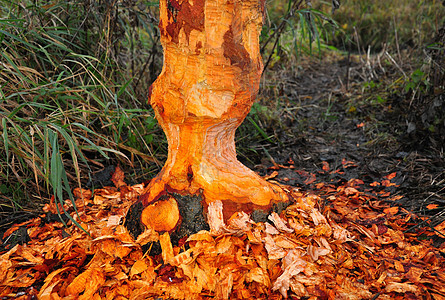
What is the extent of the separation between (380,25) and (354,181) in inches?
124

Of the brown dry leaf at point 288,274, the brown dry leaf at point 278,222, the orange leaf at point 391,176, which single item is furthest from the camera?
the orange leaf at point 391,176

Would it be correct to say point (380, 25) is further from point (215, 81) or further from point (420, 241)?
point (215, 81)

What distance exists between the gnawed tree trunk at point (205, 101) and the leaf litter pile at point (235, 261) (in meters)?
0.10

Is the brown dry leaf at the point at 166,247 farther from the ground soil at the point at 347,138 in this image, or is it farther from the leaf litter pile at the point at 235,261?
the ground soil at the point at 347,138

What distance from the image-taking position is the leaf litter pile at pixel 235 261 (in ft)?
4.30

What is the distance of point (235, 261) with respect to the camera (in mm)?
1378

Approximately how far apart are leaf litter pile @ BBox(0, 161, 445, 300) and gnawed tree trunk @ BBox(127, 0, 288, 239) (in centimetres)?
10

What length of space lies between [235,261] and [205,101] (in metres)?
0.62

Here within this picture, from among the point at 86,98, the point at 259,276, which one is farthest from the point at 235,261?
→ the point at 86,98

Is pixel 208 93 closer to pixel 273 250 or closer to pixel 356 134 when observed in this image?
pixel 273 250

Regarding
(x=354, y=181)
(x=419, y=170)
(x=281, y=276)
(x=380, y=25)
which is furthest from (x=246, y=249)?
(x=380, y=25)

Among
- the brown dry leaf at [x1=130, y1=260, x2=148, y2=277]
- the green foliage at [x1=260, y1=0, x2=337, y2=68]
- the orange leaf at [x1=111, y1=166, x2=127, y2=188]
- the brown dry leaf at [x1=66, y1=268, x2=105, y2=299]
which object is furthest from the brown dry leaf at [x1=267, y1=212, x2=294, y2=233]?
the green foliage at [x1=260, y1=0, x2=337, y2=68]

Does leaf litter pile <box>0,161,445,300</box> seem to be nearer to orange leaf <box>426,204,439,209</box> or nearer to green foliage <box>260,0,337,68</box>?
orange leaf <box>426,204,439,209</box>

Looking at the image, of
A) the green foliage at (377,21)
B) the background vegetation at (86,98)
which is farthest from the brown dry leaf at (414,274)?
the green foliage at (377,21)
